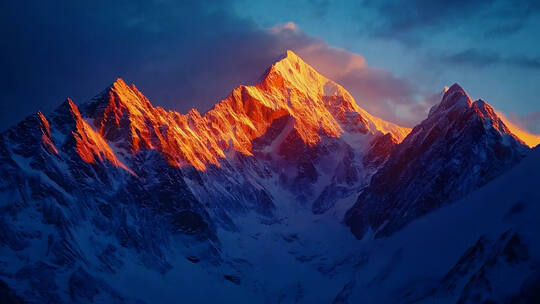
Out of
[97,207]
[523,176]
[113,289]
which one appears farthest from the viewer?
[97,207]

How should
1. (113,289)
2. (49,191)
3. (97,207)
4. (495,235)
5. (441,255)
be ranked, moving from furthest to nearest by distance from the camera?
(97,207), (49,191), (113,289), (441,255), (495,235)

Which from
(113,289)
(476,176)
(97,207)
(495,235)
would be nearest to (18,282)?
(113,289)

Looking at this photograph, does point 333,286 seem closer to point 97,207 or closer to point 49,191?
point 97,207

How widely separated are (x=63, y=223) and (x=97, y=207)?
1993cm

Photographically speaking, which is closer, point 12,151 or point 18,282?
point 18,282

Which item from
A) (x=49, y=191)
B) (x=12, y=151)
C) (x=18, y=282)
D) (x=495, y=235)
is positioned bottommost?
(x=495, y=235)

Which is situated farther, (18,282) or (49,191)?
(49,191)

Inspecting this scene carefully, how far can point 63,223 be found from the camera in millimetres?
170250

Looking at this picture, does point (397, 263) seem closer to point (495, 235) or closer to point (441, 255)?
point (441, 255)

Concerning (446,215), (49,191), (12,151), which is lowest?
(446,215)

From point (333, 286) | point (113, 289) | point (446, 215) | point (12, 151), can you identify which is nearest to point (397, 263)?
point (446, 215)

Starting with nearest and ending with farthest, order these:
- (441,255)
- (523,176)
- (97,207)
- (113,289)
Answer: (523,176) < (441,255) < (113,289) < (97,207)

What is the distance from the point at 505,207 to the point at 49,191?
108 meters

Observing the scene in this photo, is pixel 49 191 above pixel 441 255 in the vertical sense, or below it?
above
